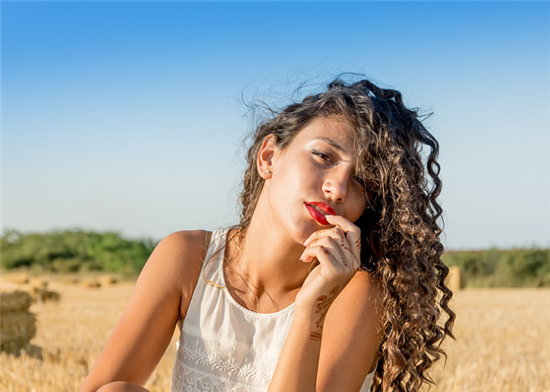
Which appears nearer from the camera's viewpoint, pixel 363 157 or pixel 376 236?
pixel 363 157

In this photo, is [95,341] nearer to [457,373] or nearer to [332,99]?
[457,373]

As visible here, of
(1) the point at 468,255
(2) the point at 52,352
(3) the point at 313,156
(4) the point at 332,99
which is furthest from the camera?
(1) the point at 468,255

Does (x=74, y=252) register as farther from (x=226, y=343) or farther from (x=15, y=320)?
(x=226, y=343)

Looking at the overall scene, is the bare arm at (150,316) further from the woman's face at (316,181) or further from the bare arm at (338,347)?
the bare arm at (338,347)

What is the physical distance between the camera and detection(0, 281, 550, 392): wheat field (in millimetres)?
4473

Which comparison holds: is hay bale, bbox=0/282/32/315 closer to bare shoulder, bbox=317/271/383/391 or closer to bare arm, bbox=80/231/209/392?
bare arm, bbox=80/231/209/392

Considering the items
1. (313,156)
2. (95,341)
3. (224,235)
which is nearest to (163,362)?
(95,341)

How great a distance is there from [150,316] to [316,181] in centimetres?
109

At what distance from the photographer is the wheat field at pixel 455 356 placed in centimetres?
447

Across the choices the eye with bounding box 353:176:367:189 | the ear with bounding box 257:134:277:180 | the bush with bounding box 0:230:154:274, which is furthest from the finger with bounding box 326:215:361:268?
the bush with bounding box 0:230:154:274

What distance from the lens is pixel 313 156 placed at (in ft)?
8.45

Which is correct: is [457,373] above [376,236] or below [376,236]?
below

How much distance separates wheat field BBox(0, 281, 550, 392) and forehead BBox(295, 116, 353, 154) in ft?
8.97

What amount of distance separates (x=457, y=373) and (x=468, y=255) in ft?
71.6
